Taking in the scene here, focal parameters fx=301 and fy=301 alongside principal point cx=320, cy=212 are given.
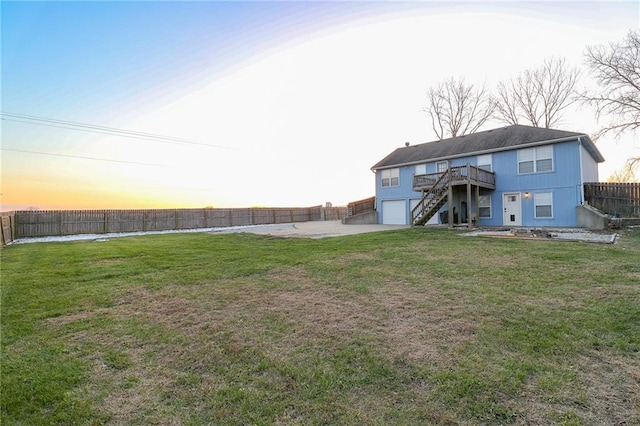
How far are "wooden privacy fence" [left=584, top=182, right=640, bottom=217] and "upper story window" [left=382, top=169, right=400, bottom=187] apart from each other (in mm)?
11066

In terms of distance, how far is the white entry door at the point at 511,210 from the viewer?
677 inches

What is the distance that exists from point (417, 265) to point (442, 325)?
3.41 metres

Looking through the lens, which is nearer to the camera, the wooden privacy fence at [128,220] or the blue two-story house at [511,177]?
the blue two-story house at [511,177]

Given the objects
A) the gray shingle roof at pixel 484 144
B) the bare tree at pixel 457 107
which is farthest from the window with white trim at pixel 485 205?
the bare tree at pixel 457 107

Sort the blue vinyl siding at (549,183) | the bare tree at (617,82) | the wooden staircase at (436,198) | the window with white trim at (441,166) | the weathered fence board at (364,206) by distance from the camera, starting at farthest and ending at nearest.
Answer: the weathered fence board at (364,206) < the window with white trim at (441,166) < the bare tree at (617,82) < the wooden staircase at (436,198) < the blue vinyl siding at (549,183)

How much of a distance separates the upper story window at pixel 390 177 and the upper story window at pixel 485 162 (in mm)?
5860

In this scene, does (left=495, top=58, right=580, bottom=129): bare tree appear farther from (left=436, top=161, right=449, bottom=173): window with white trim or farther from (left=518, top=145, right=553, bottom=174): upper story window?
(left=436, top=161, right=449, bottom=173): window with white trim

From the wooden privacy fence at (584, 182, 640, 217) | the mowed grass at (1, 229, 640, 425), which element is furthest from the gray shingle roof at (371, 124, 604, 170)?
the mowed grass at (1, 229, 640, 425)

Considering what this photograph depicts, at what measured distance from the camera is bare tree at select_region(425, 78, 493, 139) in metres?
31.9

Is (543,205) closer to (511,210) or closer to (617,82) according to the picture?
(511,210)

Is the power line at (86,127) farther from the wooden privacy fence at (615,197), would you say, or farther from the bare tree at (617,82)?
the bare tree at (617,82)

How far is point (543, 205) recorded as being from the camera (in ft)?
53.4

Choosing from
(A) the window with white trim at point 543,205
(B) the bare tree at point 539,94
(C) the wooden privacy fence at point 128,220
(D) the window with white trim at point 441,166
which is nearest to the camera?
(A) the window with white trim at point 543,205

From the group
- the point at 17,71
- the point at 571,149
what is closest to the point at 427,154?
the point at 571,149
